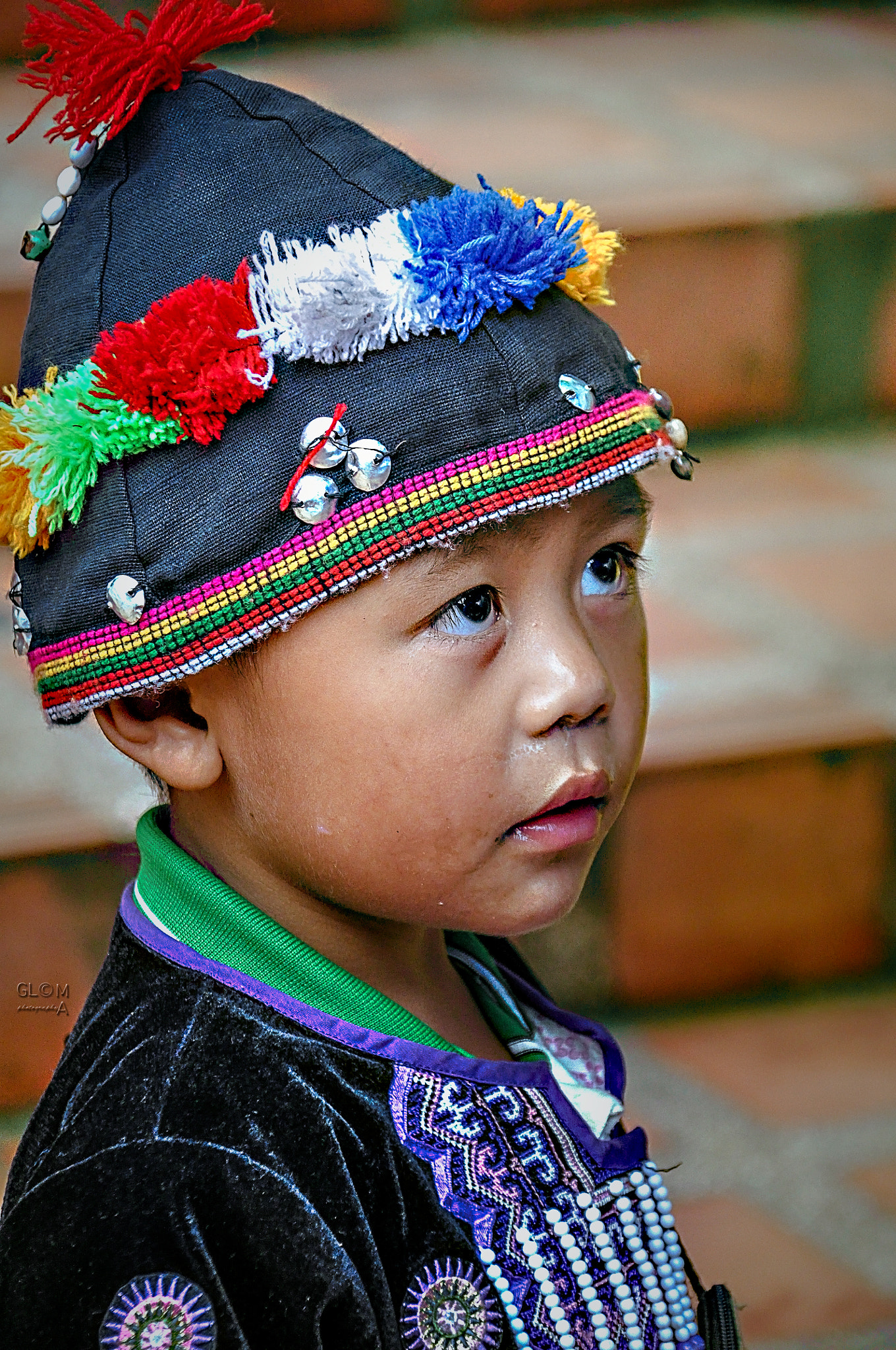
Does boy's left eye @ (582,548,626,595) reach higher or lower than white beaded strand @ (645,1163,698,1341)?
higher

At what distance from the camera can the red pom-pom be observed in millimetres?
790

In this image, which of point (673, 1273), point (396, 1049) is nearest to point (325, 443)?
point (396, 1049)

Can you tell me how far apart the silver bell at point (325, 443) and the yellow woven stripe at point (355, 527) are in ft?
0.11

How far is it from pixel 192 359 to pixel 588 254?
28cm

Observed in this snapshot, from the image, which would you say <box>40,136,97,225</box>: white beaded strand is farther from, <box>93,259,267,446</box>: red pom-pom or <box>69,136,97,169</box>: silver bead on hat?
<box>93,259,267,446</box>: red pom-pom

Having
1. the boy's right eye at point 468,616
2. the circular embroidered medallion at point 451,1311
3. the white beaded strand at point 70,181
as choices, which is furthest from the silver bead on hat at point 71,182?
the circular embroidered medallion at point 451,1311

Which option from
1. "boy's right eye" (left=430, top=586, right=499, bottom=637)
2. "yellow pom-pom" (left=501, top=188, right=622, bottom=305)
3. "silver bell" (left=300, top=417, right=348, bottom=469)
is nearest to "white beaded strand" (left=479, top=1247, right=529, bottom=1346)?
"boy's right eye" (left=430, top=586, right=499, bottom=637)

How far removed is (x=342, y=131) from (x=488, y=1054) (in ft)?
2.05

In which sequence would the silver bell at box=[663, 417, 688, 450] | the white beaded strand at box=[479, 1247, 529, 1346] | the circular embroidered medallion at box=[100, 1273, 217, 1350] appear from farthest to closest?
1. the silver bell at box=[663, 417, 688, 450]
2. the white beaded strand at box=[479, 1247, 529, 1346]
3. the circular embroidered medallion at box=[100, 1273, 217, 1350]

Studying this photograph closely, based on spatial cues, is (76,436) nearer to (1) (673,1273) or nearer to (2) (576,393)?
(2) (576,393)

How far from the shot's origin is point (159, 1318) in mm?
735

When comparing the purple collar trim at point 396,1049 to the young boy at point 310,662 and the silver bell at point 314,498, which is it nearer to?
the young boy at point 310,662

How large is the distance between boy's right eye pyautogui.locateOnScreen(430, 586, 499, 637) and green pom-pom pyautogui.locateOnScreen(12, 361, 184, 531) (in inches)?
7.1

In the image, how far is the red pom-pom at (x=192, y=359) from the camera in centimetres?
79
